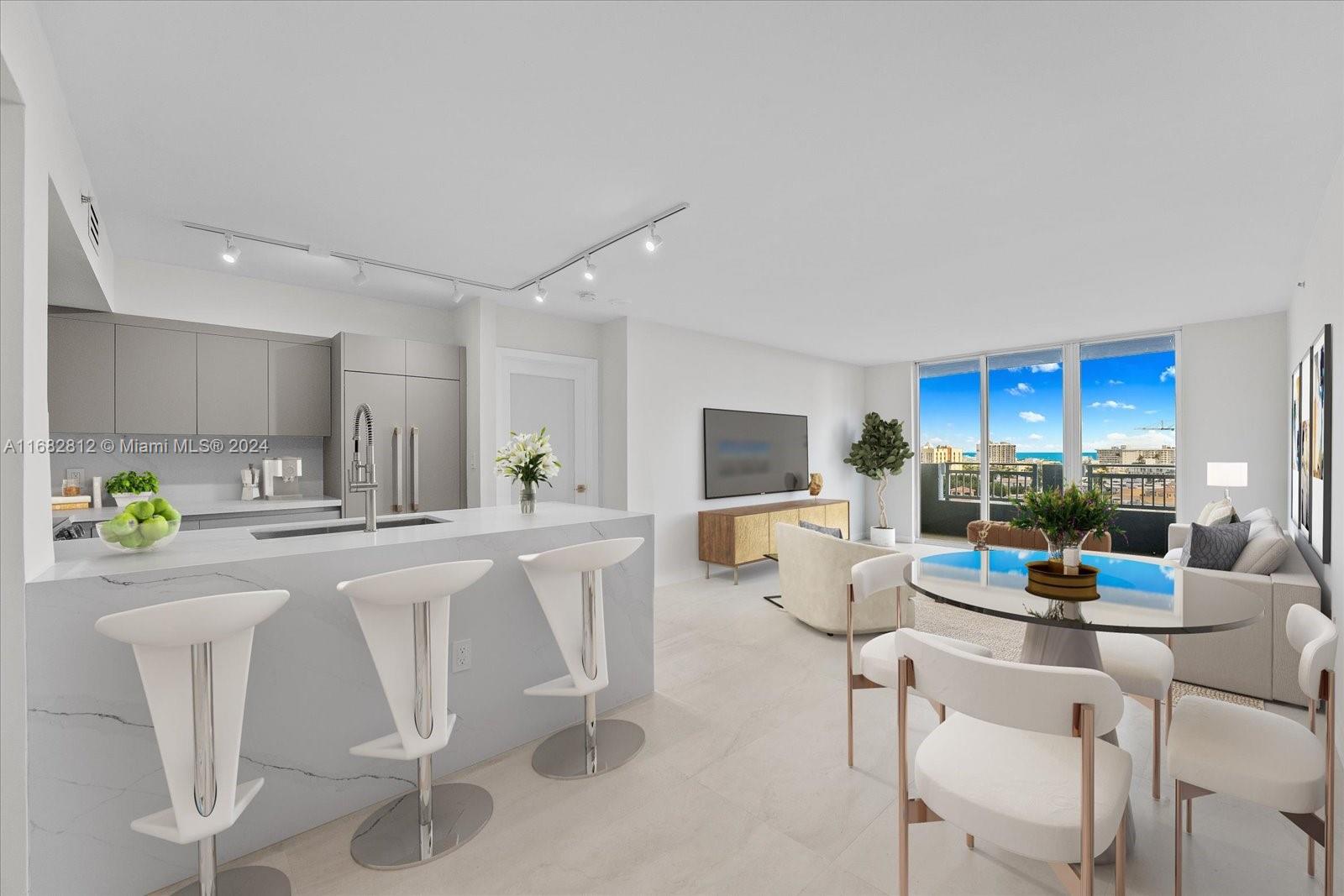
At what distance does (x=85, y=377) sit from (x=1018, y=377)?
8420 mm

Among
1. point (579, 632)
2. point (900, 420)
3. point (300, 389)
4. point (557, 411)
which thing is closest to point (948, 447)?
point (900, 420)

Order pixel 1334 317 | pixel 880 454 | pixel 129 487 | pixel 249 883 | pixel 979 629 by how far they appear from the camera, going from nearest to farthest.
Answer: pixel 249 883 → pixel 1334 317 → pixel 129 487 → pixel 979 629 → pixel 880 454

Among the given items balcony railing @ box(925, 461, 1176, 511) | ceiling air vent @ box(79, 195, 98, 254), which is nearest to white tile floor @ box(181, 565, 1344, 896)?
ceiling air vent @ box(79, 195, 98, 254)

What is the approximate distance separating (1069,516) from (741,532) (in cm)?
358

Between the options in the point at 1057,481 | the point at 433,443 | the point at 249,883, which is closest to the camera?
the point at 249,883

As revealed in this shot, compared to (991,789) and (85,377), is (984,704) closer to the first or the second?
(991,789)

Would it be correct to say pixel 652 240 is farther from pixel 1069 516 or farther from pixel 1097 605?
pixel 1097 605

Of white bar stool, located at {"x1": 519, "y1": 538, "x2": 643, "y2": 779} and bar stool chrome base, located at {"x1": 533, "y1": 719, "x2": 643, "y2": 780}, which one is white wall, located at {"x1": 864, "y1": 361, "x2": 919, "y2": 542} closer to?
bar stool chrome base, located at {"x1": 533, "y1": 719, "x2": 643, "y2": 780}

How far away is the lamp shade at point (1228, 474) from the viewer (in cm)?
477

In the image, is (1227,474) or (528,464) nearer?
(528,464)

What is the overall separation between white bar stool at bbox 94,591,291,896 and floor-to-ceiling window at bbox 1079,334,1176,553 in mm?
7321

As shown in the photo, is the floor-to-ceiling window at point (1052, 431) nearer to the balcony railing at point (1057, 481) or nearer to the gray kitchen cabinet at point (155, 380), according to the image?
the balcony railing at point (1057, 481)

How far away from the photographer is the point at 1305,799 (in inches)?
55.0

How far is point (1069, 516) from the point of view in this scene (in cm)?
203
